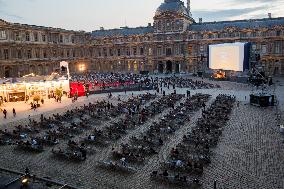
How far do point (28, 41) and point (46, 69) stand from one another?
8293mm

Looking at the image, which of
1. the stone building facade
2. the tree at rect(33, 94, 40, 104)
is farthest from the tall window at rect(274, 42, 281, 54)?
the tree at rect(33, 94, 40, 104)

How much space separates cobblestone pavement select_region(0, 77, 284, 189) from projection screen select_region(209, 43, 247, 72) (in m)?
28.8

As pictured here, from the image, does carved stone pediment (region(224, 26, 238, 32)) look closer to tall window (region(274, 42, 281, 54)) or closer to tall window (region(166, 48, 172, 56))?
tall window (region(274, 42, 281, 54))

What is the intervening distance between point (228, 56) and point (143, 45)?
98.5 feet

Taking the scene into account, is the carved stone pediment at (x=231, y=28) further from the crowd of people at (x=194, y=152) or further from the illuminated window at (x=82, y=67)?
the crowd of people at (x=194, y=152)

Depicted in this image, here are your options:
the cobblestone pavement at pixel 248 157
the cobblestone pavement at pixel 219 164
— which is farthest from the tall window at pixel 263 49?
the cobblestone pavement at pixel 219 164

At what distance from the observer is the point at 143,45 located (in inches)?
3349

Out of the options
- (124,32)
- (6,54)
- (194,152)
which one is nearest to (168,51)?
(124,32)

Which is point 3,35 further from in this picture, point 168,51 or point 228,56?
point 228,56

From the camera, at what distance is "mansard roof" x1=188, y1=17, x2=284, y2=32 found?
7156cm

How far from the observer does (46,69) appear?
7369cm

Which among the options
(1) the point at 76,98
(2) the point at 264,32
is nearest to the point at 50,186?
(1) the point at 76,98

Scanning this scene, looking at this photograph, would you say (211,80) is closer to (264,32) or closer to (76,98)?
(264,32)

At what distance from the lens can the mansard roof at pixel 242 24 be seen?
2817 inches
